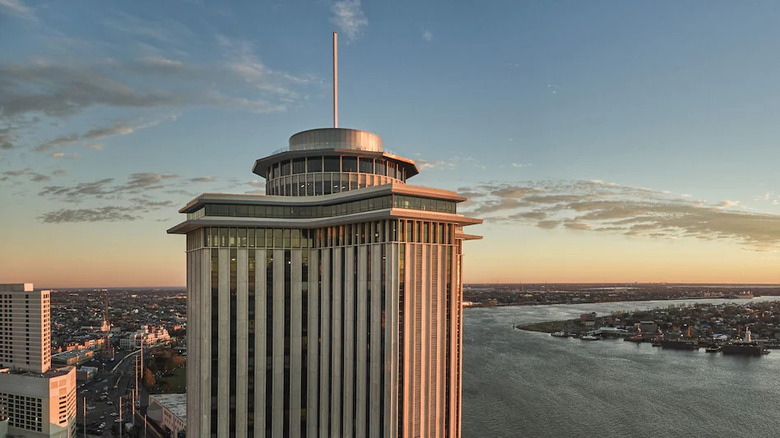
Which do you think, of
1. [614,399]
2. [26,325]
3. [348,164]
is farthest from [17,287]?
[614,399]

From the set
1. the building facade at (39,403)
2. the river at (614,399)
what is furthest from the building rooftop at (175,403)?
the river at (614,399)

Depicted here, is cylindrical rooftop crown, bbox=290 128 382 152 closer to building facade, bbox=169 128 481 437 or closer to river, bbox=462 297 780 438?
building facade, bbox=169 128 481 437

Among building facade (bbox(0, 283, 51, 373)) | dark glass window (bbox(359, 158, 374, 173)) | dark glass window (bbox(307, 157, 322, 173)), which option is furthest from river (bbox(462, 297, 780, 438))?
building facade (bbox(0, 283, 51, 373))

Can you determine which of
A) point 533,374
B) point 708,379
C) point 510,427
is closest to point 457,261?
point 510,427

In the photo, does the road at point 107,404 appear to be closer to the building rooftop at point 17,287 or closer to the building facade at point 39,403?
the building facade at point 39,403

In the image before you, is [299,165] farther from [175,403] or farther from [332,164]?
[175,403]
